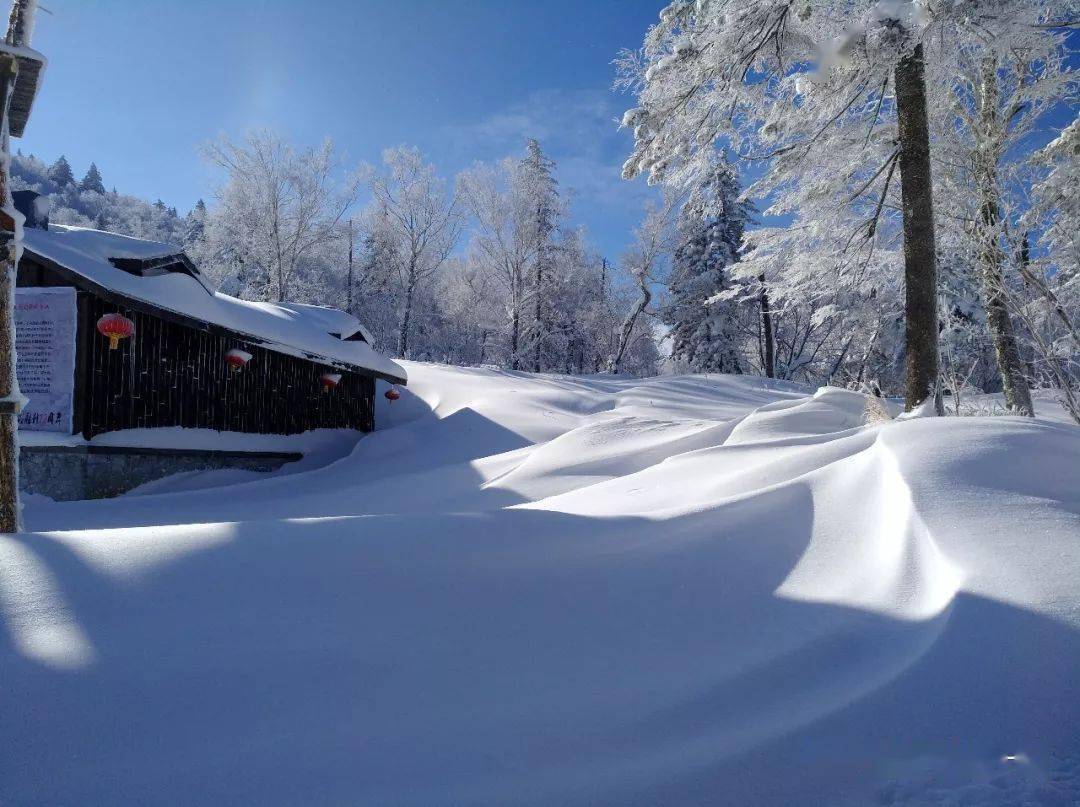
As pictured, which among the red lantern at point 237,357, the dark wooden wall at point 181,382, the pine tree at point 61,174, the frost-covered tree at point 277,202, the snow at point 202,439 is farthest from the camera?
the pine tree at point 61,174

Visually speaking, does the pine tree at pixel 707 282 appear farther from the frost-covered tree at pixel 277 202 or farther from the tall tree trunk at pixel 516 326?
the frost-covered tree at pixel 277 202

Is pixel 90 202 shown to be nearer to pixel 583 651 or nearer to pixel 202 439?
pixel 202 439

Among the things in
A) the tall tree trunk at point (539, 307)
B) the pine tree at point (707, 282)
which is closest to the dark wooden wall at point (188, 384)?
the tall tree trunk at point (539, 307)

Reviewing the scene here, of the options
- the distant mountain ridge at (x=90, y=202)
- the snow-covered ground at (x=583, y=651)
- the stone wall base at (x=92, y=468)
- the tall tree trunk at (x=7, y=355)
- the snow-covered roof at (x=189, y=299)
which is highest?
the distant mountain ridge at (x=90, y=202)

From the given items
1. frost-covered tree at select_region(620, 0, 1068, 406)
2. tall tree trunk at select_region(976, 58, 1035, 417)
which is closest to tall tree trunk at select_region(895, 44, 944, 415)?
frost-covered tree at select_region(620, 0, 1068, 406)

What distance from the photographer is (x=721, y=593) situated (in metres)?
2.44

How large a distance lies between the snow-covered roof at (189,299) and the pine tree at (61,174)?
73616mm

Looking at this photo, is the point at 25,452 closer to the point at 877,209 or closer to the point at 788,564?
the point at 788,564

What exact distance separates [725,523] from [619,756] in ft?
5.31

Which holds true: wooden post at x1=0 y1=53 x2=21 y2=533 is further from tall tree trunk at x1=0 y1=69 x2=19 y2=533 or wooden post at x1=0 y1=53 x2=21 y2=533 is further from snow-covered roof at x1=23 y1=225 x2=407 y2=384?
snow-covered roof at x1=23 y1=225 x2=407 y2=384

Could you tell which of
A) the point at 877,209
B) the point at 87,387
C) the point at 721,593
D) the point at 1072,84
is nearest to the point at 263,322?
the point at 87,387

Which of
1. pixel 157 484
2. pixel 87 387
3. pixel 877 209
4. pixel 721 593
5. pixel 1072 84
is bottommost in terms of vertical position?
pixel 157 484

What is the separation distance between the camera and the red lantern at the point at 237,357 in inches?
428

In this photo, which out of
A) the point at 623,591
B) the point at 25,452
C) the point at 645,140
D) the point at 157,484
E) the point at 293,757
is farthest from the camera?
the point at 157,484
